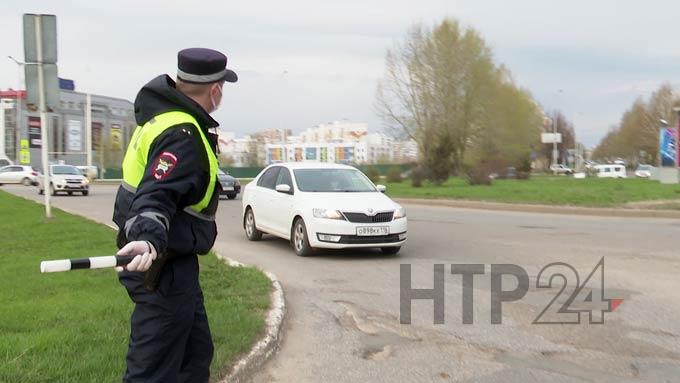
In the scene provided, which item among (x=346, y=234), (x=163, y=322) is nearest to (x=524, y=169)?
(x=346, y=234)

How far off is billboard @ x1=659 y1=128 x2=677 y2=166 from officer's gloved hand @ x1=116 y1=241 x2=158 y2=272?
37.4 metres

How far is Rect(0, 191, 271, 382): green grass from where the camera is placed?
13.5 ft

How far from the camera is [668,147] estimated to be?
35.1 meters

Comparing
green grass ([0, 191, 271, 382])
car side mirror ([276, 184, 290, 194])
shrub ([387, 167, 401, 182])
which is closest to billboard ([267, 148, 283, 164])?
shrub ([387, 167, 401, 182])

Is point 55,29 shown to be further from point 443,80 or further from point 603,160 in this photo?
point 603,160

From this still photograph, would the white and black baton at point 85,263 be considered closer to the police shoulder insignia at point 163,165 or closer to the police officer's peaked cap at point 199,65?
Result: the police shoulder insignia at point 163,165

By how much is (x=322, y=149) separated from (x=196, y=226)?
374 ft

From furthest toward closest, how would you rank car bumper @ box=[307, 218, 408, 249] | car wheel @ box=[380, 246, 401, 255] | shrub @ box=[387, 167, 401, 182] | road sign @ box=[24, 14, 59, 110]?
shrub @ box=[387, 167, 401, 182] < road sign @ box=[24, 14, 59, 110] < car wheel @ box=[380, 246, 401, 255] < car bumper @ box=[307, 218, 408, 249]

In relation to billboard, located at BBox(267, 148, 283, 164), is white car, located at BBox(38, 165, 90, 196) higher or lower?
lower

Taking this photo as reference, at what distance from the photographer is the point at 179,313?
2.70m

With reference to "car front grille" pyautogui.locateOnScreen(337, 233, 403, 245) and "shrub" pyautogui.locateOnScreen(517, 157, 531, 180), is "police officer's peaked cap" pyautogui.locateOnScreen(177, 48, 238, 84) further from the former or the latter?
"shrub" pyautogui.locateOnScreen(517, 157, 531, 180)

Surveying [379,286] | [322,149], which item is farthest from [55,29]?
[322,149]

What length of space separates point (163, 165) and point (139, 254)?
39cm

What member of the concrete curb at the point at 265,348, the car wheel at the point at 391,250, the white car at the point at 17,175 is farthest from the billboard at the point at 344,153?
the concrete curb at the point at 265,348
